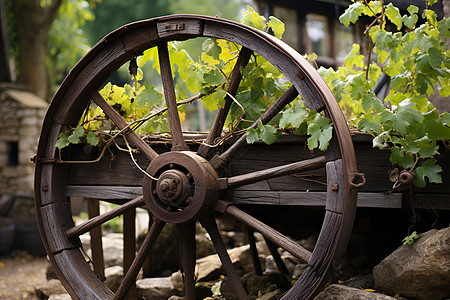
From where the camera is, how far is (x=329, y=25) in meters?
8.56

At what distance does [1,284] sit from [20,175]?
3472 mm

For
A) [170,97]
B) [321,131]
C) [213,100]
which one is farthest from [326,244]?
[170,97]

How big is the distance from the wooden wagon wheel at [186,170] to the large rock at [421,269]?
1.22 feet

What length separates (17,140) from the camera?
834 cm

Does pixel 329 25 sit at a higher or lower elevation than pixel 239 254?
higher

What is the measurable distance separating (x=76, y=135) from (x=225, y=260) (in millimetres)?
949

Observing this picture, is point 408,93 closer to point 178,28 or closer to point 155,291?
point 178,28

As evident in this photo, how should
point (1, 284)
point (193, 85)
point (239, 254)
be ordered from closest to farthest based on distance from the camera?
point (193, 85) < point (239, 254) < point (1, 284)

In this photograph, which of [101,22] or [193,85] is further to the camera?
[101,22]

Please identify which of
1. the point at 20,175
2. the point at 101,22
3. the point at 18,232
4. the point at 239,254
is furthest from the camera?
the point at 101,22

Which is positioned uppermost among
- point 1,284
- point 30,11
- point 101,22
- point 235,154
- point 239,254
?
point 101,22

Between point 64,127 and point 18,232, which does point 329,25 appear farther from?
point 64,127

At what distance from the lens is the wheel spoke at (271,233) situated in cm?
198

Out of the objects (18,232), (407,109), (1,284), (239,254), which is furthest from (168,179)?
(18,232)
